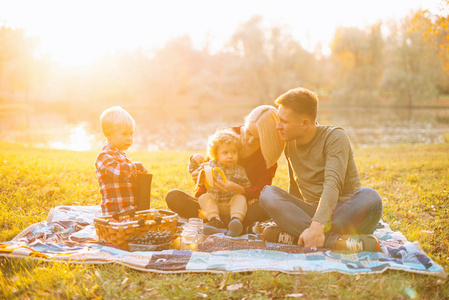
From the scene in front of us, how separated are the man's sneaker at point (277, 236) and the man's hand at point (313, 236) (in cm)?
28

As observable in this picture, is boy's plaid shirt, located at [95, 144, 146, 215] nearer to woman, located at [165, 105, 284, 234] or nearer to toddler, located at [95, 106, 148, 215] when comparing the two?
toddler, located at [95, 106, 148, 215]

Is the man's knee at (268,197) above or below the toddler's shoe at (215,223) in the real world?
above

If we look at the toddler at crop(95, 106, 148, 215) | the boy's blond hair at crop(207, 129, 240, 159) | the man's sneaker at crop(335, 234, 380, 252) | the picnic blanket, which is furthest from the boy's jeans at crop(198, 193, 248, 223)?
the man's sneaker at crop(335, 234, 380, 252)

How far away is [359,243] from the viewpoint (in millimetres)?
3463

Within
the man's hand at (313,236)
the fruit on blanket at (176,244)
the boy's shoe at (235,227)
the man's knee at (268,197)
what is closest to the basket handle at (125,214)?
the fruit on blanket at (176,244)

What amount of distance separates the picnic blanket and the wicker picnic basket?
0.10m

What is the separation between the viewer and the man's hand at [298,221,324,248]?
3414 mm

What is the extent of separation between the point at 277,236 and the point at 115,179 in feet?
5.64

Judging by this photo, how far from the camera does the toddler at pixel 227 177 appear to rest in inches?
167

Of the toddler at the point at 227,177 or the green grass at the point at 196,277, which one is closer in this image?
the green grass at the point at 196,277

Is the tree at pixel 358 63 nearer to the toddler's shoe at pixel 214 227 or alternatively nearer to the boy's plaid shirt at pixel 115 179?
the toddler's shoe at pixel 214 227

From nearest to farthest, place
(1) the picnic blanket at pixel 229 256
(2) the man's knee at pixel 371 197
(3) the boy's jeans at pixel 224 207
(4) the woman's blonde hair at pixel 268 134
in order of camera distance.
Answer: (1) the picnic blanket at pixel 229 256 → (2) the man's knee at pixel 371 197 → (4) the woman's blonde hair at pixel 268 134 → (3) the boy's jeans at pixel 224 207

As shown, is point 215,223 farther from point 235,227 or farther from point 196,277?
point 196,277

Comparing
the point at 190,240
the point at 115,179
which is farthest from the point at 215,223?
the point at 115,179
